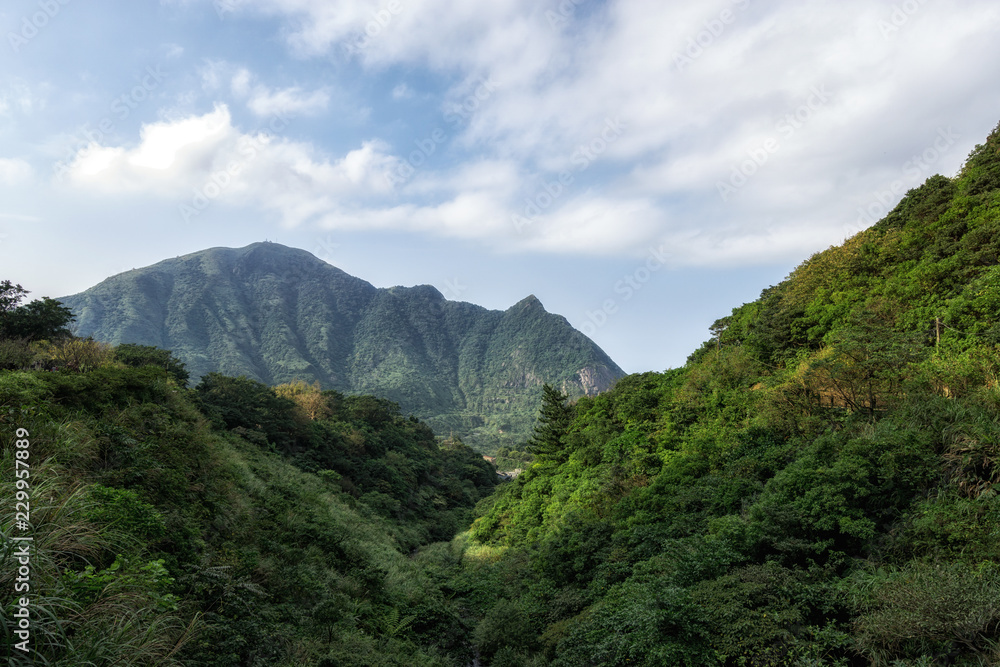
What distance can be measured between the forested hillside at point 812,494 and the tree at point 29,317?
780 inches

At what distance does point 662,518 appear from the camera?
13320 mm

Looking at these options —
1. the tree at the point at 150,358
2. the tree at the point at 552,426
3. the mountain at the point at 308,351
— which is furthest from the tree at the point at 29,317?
the mountain at the point at 308,351

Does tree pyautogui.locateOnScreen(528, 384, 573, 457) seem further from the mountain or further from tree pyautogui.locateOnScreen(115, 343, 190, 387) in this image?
the mountain

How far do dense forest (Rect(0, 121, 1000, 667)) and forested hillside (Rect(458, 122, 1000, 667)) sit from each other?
2.2 inches

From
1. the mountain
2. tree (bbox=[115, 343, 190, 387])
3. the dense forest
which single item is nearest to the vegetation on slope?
the dense forest

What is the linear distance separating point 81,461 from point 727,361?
71.6 feet

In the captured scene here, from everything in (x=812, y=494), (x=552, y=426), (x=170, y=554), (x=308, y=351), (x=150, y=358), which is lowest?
(x=552, y=426)

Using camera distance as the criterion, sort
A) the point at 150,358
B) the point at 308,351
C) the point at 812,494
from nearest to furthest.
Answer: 1. the point at 812,494
2. the point at 150,358
3. the point at 308,351

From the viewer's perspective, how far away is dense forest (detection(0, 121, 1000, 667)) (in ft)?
17.8

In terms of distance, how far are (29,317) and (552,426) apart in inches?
A: 1007

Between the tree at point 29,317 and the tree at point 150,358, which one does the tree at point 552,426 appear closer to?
the tree at point 150,358

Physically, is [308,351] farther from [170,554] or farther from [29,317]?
[170,554]

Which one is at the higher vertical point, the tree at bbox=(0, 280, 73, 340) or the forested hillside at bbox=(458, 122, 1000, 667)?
the tree at bbox=(0, 280, 73, 340)

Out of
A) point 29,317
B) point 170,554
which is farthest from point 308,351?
point 170,554
